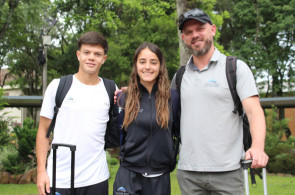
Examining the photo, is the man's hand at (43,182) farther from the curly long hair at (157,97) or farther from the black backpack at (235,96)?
the black backpack at (235,96)

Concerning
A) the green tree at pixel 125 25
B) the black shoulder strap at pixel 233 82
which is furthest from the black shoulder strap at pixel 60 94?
the green tree at pixel 125 25

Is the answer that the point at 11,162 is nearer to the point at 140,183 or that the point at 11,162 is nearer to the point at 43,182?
the point at 43,182

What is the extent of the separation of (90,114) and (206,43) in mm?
1294

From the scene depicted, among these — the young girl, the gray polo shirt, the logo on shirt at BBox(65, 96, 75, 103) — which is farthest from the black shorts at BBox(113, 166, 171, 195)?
the logo on shirt at BBox(65, 96, 75, 103)

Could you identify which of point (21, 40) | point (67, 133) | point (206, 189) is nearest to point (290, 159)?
point (206, 189)

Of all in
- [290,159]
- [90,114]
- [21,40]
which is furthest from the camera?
[21,40]

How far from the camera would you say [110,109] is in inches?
139

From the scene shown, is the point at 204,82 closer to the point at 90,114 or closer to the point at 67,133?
the point at 90,114

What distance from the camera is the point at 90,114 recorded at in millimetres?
3340

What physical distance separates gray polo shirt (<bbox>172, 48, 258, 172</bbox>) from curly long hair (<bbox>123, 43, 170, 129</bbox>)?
22 cm

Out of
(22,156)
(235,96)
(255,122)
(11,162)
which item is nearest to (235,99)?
(235,96)

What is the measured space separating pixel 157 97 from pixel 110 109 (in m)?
0.51

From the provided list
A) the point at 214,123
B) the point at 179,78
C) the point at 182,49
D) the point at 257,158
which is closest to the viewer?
the point at 257,158

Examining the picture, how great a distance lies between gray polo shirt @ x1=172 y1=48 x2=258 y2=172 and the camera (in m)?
3.17
